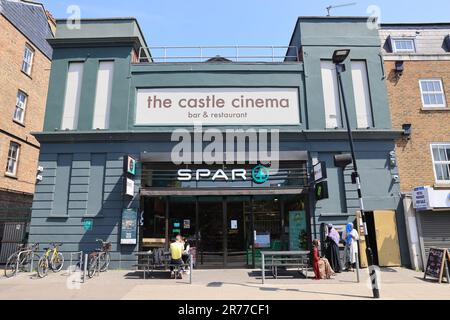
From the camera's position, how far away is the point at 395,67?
A: 605 inches

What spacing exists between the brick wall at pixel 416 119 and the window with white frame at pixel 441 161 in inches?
10.0

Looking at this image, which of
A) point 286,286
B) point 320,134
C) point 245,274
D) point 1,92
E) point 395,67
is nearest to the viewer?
point 286,286

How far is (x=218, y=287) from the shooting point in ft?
31.3

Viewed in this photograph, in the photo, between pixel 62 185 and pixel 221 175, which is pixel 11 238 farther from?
pixel 221 175

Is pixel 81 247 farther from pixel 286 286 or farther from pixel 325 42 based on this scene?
pixel 325 42

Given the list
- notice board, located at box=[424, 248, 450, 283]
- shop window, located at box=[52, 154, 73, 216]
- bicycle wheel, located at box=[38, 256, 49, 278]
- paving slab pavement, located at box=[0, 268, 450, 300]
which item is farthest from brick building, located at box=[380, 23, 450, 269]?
shop window, located at box=[52, 154, 73, 216]

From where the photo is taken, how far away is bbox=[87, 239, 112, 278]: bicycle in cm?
1145

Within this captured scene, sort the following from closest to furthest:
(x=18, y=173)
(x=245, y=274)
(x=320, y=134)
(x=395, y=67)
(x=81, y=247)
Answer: (x=245, y=274)
(x=81, y=247)
(x=320, y=134)
(x=395, y=67)
(x=18, y=173)

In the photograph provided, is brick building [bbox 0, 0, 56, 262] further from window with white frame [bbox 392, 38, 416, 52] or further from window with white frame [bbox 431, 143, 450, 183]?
window with white frame [bbox 392, 38, 416, 52]

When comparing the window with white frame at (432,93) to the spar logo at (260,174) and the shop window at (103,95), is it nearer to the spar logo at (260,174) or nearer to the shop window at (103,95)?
the spar logo at (260,174)

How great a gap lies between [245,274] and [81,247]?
6.58 meters

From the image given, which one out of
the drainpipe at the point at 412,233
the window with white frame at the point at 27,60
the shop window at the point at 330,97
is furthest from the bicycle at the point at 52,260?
the drainpipe at the point at 412,233

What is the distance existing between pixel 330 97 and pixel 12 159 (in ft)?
60.1
